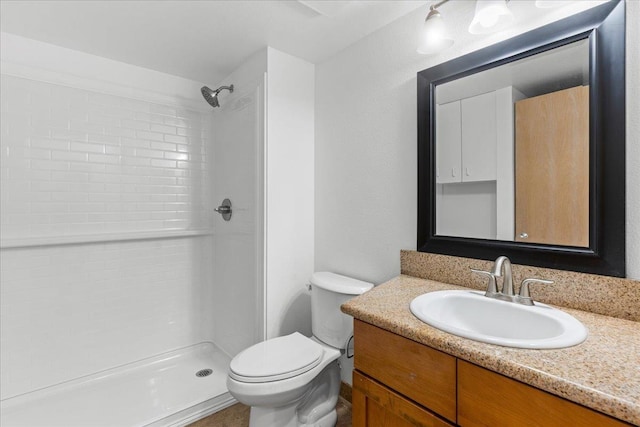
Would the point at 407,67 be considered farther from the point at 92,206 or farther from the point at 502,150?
the point at 92,206

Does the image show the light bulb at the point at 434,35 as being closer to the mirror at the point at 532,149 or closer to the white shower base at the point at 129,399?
the mirror at the point at 532,149

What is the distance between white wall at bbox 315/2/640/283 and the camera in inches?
59.8

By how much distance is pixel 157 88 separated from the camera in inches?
88.6

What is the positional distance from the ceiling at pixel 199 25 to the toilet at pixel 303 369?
1.40m

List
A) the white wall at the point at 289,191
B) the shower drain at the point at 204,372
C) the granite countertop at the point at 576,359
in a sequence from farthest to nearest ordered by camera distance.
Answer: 1. the shower drain at the point at 204,372
2. the white wall at the point at 289,191
3. the granite countertop at the point at 576,359

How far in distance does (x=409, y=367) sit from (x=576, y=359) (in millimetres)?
399

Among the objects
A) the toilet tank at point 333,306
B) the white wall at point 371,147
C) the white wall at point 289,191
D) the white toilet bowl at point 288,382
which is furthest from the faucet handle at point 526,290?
the white wall at point 289,191

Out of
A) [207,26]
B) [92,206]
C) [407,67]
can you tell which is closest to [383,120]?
[407,67]

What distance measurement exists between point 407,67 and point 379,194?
66cm

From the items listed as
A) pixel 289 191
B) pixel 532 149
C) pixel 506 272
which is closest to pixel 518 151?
pixel 532 149

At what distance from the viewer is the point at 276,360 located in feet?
4.68

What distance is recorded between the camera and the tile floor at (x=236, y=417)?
5.46ft

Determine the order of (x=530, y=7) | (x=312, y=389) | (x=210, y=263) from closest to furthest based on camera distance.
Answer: (x=530, y=7), (x=312, y=389), (x=210, y=263)

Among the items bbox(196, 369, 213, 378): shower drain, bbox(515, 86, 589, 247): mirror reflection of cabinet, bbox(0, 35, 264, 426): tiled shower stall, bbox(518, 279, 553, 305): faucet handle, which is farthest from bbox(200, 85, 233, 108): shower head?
bbox(518, 279, 553, 305): faucet handle
